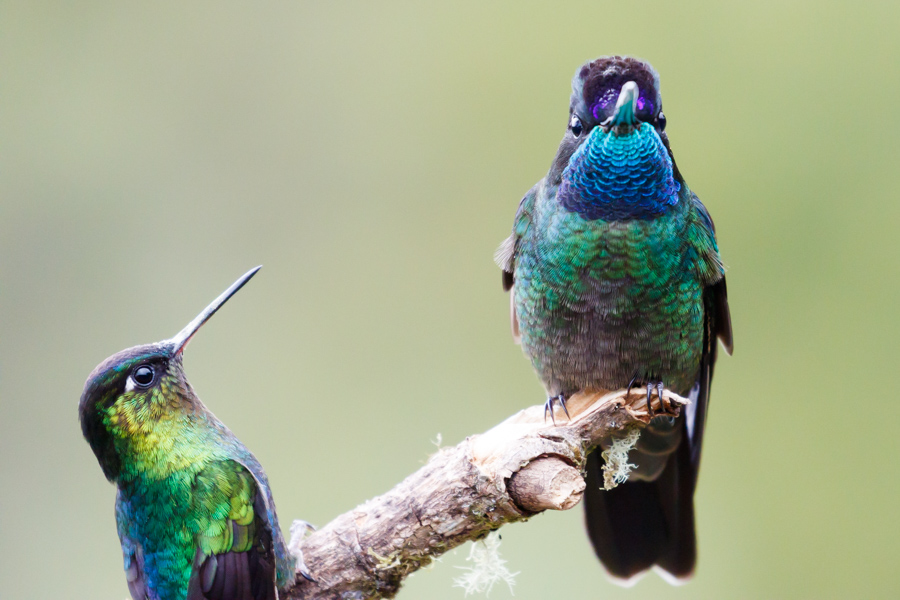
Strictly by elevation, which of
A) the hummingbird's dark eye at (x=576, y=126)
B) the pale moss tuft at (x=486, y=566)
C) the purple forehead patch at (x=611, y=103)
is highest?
the purple forehead patch at (x=611, y=103)

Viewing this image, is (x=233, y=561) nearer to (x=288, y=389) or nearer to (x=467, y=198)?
(x=288, y=389)

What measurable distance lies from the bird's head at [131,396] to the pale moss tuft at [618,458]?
1310mm

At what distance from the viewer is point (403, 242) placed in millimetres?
5727

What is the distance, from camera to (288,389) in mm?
5500

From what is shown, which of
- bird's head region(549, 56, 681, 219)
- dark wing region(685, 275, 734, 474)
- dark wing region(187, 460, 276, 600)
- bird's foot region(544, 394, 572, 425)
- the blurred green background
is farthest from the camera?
the blurred green background

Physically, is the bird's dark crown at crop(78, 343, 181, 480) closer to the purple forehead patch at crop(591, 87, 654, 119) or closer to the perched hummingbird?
the perched hummingbird

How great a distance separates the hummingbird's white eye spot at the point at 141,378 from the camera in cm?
285

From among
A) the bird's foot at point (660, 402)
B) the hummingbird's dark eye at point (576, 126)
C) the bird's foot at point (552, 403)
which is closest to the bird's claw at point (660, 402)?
the bird's foot at point (660, 402)

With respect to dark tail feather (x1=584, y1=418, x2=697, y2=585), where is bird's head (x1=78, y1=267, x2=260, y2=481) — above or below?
above

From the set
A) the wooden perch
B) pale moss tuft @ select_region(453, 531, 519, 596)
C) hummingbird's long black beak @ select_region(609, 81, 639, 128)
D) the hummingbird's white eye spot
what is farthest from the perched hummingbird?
the hummingbird's white eye spot

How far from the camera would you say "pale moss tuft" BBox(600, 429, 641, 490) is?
3.01 metres

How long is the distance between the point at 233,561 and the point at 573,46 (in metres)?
4.05

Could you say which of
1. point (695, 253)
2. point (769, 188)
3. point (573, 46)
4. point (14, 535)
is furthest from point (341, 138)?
point (695, 253)

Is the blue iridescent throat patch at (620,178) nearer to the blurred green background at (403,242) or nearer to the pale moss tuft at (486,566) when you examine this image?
the pale moss tuft at (486,566)
